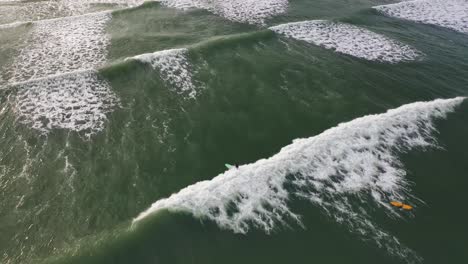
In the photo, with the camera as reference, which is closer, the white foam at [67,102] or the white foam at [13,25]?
the white foam at [67,102]

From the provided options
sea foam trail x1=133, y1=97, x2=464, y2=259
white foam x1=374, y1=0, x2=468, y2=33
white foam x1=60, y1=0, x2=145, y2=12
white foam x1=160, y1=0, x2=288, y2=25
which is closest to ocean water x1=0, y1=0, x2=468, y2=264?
sea foam trail x1=133, y1=97, x2=464, y2=259

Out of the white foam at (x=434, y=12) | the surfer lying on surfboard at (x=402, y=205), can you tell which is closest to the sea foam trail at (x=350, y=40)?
the white foam at (x=434, y=12)

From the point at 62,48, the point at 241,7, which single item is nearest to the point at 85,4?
the point at 62,48

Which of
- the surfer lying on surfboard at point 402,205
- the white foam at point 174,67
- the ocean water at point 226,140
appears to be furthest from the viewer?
the white foam at point 174,67

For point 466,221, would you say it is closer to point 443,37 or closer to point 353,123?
point 353,123

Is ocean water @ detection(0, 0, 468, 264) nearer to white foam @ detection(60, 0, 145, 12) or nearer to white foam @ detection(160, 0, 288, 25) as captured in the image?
white foam @ detection(160, 0, 288, 25)

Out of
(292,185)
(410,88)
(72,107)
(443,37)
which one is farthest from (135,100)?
(443,37)

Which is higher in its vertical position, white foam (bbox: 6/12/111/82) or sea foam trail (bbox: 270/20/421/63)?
sea foam trail (bbox: 270/20/421/63)

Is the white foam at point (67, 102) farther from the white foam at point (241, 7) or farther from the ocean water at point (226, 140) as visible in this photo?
the white foam at point (241, 7)
